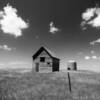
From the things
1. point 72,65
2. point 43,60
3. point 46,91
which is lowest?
point 46,91

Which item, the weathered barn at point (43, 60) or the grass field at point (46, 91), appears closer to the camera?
the grass field at point (46, 91)

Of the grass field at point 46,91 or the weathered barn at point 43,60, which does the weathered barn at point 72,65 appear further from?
the grass field at point 46,91

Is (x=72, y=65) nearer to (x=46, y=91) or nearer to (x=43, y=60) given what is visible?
(x=43, y=60)

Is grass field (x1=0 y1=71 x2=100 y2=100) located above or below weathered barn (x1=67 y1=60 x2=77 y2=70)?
below

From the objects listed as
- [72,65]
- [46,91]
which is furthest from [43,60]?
[46,91]

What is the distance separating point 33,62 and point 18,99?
24.4 meters

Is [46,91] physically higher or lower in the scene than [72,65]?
lower

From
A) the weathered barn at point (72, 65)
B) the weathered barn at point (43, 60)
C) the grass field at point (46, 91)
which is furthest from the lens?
the weathered barn at point (72, 65)

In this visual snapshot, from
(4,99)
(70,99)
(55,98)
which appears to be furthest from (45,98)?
(4,99)

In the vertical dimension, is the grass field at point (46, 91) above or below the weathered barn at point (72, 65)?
below

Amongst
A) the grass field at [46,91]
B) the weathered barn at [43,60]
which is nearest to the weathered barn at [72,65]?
the weathered barn at [43,60]

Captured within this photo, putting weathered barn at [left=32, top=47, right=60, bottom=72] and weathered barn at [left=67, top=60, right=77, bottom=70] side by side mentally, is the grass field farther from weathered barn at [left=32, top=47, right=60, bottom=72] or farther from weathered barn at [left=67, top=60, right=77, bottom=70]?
weathered barn at [left=67, top=60, right=77, bottom=70]

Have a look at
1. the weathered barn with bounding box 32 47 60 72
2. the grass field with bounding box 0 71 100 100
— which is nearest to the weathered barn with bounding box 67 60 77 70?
the weathered barn with bounding box 32 47 60 72

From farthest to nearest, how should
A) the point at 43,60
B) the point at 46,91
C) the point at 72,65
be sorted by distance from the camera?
the point at 72,65 < the point at 43,60 < the point at 46,91
